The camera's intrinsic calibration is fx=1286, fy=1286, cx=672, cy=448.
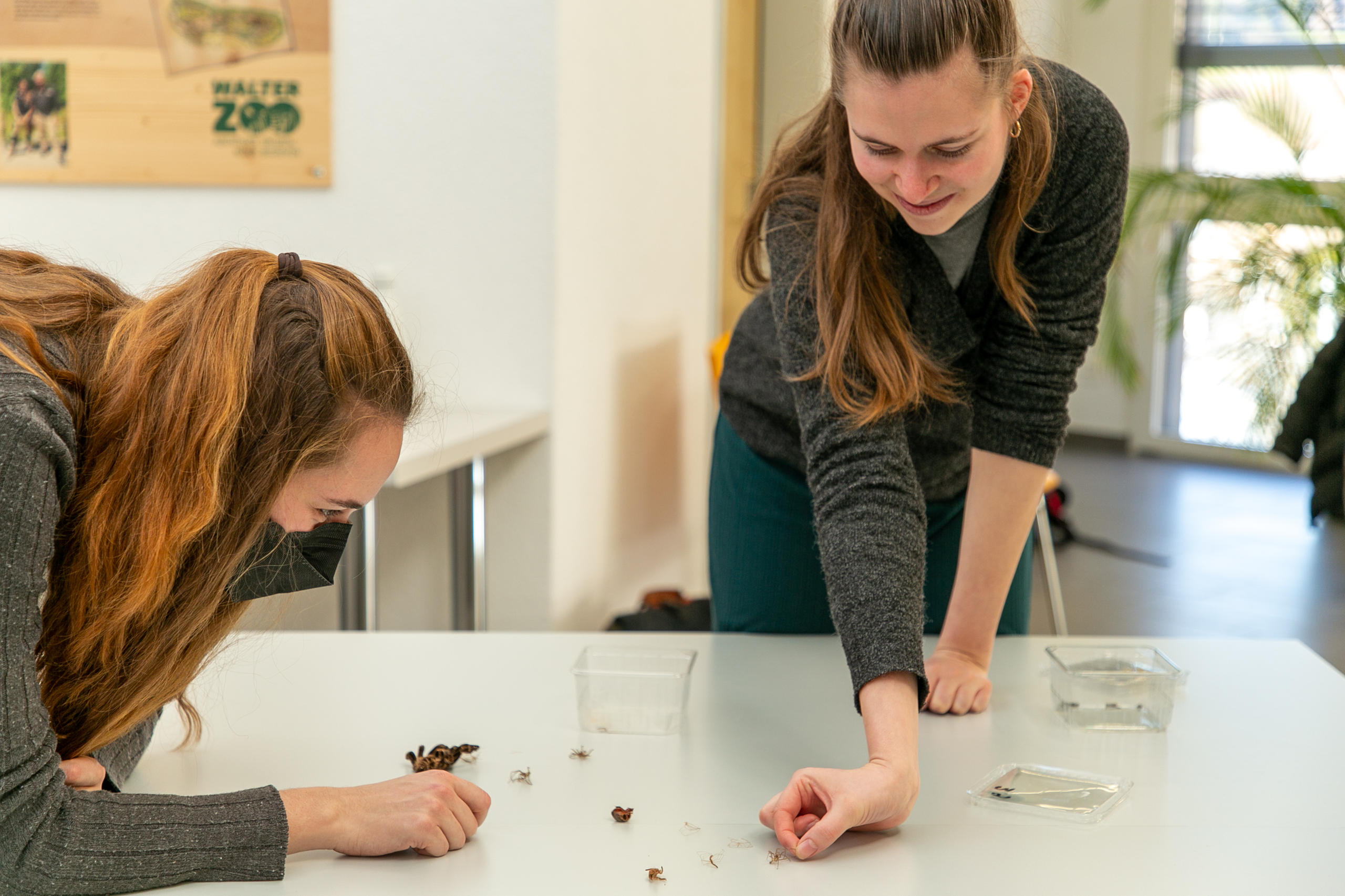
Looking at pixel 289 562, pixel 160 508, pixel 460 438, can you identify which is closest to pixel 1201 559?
pixel 460 438

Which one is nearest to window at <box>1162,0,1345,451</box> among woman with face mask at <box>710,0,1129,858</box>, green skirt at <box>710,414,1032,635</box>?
green skirt at <box>710,414,1032,635</box>

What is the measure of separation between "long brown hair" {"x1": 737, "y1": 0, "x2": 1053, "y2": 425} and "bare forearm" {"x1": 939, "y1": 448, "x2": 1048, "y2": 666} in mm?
112

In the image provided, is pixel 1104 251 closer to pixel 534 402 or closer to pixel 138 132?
pixel 534 402

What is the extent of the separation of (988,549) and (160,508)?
84 centimetres

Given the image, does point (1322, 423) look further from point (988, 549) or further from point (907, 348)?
point (907, 348)

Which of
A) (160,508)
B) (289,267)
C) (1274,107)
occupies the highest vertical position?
(1274,107)

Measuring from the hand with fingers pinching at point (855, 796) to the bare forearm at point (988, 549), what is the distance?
312 mm

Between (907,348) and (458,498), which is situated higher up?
(907,348)

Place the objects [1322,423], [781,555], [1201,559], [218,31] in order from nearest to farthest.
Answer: [781,555]
[218,31]
[1322,423]
[1201,559]

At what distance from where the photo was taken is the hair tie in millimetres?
957

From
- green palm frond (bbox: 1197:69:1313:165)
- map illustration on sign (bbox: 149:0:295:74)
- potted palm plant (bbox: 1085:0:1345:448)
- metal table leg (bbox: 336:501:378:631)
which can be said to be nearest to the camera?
metal table leg (bbox: 336:501:378:631)

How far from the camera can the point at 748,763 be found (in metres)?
1.16

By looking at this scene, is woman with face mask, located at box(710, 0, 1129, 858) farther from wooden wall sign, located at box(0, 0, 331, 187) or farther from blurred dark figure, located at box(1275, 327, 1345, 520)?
blurred dark figure, located at box(1275, 327, 1345, 520)

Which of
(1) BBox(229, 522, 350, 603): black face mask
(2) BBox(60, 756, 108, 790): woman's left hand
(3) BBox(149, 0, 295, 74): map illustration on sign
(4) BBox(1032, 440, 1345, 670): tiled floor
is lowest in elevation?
(4) BBox(1032, 440, 1345, 670): tiled floor
